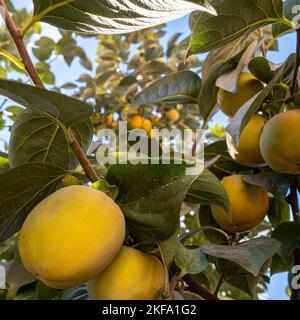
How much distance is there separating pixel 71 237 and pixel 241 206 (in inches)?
24.0

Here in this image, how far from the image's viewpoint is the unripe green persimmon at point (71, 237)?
2.41ft

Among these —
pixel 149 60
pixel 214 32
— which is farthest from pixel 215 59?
pixel 149 60

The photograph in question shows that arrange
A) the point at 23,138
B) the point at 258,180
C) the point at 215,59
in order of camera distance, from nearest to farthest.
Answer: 1. the point at 23,138
2. the point at 258,180
3. the point at 215,59

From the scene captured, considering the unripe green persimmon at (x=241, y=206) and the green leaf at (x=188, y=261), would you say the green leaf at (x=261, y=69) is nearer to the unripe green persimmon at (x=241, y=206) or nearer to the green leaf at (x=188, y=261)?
the unripe green persimmon at (x=241, y=206)

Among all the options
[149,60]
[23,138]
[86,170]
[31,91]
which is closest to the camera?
[31,91]

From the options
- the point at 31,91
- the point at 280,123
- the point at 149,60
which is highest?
the point at 31,91

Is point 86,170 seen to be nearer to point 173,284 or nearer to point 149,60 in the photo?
point 173,284

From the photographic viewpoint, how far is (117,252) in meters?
0.81

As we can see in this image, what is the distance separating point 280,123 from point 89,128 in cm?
44

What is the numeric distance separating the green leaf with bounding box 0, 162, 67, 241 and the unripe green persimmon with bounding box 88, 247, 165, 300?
0.20m

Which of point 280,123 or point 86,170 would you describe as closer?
point 86,170

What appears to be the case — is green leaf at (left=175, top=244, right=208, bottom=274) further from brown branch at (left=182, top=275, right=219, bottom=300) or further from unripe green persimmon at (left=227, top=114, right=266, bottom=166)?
unripe green persimmon at (left=227, top=114, right=266, bottom=166)

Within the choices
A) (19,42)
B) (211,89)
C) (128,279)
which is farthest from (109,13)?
(211,89)

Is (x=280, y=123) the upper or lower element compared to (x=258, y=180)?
upper
